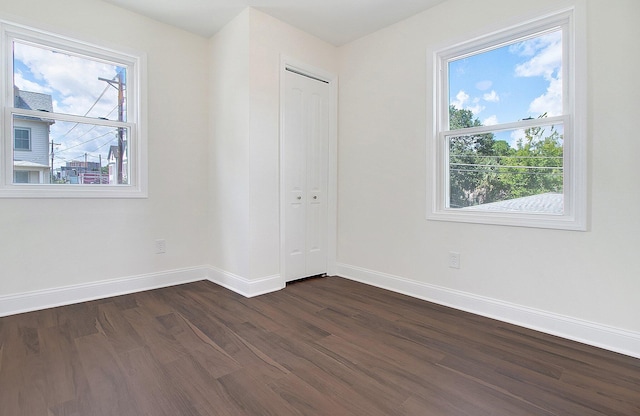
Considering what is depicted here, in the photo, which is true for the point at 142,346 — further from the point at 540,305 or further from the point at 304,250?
the point at 540,305

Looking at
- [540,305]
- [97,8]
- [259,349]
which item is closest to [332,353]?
[259,349]

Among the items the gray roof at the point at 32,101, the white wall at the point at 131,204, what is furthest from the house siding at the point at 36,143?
the white wall at the point at 131,204

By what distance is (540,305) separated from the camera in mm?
2227

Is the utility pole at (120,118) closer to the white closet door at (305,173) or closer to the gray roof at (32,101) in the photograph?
the gray roof at (32,101)

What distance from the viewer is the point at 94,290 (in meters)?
2.75

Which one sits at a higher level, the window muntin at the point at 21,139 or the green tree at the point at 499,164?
the window muntin at the point at 21,139

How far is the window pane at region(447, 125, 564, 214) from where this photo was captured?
2.23m

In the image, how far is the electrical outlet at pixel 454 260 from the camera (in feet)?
8.64

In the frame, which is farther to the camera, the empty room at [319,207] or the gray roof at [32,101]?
the gray roof at [32,101]

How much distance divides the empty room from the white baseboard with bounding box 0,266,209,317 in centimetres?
2

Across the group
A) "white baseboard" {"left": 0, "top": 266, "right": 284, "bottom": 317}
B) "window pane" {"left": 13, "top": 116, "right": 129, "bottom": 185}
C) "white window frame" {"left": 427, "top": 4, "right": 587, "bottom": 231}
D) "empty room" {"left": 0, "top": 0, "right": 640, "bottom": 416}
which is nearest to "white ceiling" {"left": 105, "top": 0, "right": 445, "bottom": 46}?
"empty room" {"left": 0, "top": 0, "right": 640, "bottom": 416}

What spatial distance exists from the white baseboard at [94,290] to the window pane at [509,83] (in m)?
3.07

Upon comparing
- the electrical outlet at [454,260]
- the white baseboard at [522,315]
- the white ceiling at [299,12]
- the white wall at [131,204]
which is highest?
the white ceiling at [299,12]

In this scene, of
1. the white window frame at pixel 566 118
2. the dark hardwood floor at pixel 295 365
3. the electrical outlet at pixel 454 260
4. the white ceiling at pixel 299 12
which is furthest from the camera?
the white ceiling at pixel 299 12
